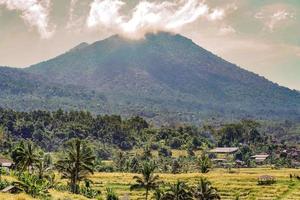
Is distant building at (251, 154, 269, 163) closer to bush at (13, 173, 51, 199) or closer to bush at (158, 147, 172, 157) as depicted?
bush at (158, 147, 172, 157)

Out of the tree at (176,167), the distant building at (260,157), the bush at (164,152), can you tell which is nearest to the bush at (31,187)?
the tree at (176,167)

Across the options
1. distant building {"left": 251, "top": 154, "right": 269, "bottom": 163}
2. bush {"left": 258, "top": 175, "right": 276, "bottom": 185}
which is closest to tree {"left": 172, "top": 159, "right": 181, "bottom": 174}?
bush {"left": 258, "top": 175, "right": 276, "bottom": 185}

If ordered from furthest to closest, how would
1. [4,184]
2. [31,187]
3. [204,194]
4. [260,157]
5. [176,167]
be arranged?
[260,157]
[176,167]
[204,194]
[4,184]
[31,187]

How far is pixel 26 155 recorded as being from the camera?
3770 inches

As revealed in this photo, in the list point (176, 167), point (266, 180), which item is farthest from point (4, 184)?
point (176, 167)

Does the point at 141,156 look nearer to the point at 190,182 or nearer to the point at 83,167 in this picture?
the point at 190,182

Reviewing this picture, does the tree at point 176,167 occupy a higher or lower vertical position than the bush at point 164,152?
lower

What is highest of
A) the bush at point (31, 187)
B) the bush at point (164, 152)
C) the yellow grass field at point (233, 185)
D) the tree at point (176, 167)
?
the bush at point (164, 152)

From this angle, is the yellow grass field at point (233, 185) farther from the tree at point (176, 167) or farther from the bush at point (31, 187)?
the bush at point (31, 187)

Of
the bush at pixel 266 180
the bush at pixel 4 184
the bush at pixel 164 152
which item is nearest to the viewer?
the bush at pixel 4 184

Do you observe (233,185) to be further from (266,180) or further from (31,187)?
(31,187)

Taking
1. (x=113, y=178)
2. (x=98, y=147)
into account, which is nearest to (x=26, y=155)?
(x=113, y=178)

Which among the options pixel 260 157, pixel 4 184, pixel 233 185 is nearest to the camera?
pixel 4 184

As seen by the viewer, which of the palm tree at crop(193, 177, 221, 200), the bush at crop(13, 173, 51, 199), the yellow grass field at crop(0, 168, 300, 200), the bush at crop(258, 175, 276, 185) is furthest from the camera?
the bush at crop(258, 175, 276, 185)
